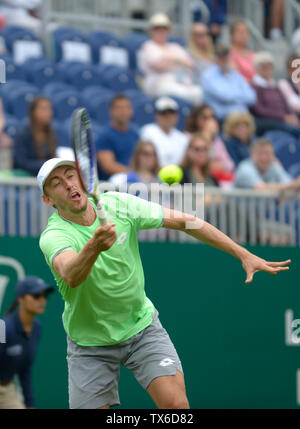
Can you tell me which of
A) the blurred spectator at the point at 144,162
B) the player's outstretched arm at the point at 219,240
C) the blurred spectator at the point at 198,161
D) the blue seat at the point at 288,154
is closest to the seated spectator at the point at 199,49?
the blue seat at the point at 288,154

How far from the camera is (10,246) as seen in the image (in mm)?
8523

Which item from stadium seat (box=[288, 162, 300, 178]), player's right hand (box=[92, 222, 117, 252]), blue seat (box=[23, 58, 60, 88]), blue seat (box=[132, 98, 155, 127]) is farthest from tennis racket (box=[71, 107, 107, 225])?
blue seat (box=[23, 58, 60, 88])

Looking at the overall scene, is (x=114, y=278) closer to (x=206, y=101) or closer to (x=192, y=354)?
(x=192, y=354)

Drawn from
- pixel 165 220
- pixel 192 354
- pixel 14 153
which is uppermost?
pixel 14 153

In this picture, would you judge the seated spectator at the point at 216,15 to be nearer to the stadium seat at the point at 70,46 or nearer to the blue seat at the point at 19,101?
the stadium seat at the point at 70,46

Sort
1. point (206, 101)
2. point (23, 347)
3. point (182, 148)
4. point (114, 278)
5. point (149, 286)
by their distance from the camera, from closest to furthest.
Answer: point (114, 278)
point (23, 347)
point (149, 286)
point (182, 148)
point (206, 101)

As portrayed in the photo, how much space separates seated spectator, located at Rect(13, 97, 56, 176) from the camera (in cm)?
914

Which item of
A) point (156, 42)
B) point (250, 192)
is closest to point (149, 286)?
point (250, 192)

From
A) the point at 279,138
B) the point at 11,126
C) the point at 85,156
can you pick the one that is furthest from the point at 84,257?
the point at 279,138

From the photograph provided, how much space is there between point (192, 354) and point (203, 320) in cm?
35

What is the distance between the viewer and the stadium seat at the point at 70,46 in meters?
12.4

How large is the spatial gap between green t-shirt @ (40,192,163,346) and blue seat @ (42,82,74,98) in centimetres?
581

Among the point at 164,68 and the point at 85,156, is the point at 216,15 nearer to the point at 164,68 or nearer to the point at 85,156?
the point at 164,68

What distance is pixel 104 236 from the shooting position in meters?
4.70
